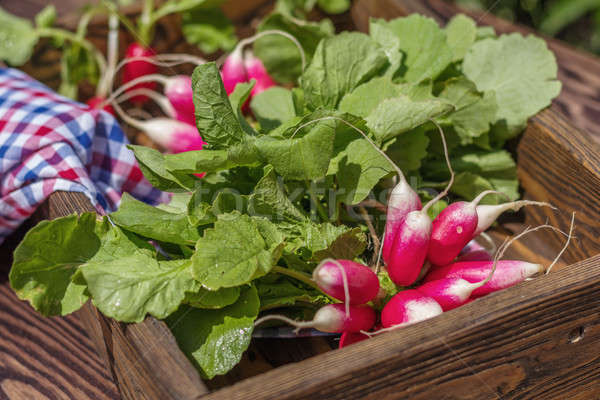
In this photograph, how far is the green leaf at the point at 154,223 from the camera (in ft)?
1.98

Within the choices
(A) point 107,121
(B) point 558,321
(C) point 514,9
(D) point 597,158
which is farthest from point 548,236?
(C) point 514,9

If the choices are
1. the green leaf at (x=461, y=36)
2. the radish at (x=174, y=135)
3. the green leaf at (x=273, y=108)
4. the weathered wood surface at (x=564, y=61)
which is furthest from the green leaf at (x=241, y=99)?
the weathered wood surface at (x=564, y=61)

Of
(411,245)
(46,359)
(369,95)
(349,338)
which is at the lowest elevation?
(46,359)

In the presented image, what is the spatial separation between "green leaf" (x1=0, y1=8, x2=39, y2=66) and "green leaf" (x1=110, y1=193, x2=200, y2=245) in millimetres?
661

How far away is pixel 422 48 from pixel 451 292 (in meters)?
0.46

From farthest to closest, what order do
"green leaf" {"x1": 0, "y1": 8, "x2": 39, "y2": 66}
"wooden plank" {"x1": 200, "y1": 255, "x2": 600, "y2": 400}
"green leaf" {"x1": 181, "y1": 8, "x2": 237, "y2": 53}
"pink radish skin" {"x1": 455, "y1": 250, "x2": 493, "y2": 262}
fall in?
1. "green leaf" {"x1": 181, "y1": 8, "x2": 237, "y2": 53}
2. "green leaf" {"x1": 0, "y1": 8, "x2": 39, "y2": 66}
3. "pink radish skin" {"x1": 455, "y1": 250, "x2": 493, "y2": 262}
4. "wooden plank" {"x1": 200, "y1": 255, "x2": 600, "y2": 400}

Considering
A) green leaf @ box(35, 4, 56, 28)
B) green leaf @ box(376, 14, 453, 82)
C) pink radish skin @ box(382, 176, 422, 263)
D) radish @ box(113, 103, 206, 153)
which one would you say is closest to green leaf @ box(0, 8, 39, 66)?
green leaf @ box(35, 4, 56, 28)

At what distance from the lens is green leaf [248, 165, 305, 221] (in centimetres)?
62

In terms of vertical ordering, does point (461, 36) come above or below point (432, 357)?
above

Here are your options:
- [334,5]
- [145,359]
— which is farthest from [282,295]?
[334,5]

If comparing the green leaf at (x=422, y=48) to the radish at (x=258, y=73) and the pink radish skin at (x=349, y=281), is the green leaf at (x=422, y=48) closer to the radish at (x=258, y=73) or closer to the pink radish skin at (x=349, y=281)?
the radish at (x=258, y=73)

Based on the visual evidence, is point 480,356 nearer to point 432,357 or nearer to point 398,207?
point 432,357

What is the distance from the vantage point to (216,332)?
0.59 metres

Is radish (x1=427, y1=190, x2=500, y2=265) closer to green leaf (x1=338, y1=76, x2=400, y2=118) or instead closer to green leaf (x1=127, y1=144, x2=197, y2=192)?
green leaf (x1=338, y1=76, x2=400, y2=118)
